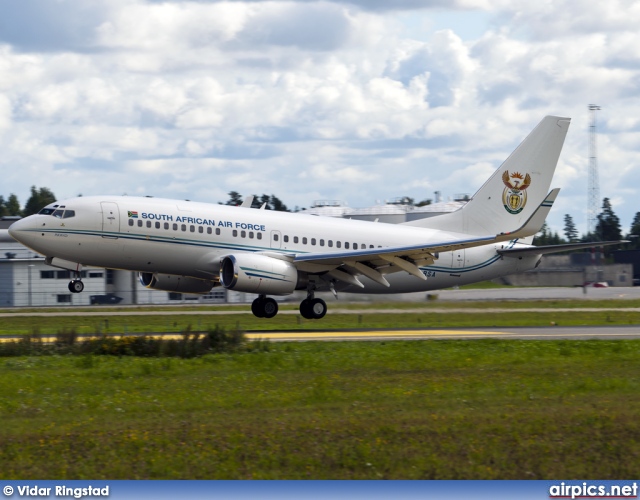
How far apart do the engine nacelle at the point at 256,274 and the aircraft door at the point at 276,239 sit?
1.24 meters

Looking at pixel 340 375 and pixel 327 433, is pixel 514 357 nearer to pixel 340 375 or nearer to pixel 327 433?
pixel 340 375

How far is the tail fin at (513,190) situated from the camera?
131 feet

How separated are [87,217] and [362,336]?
35.2 ft

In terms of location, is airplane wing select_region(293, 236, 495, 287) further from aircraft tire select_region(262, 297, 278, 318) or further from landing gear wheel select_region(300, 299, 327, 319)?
aircraft tire select_region(262, 297, 278, 318)

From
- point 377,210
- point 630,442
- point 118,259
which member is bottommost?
point 630,442

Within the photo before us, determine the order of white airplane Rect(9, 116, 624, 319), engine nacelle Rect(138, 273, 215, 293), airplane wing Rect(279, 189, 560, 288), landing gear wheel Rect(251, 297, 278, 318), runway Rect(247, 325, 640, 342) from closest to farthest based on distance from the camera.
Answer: runway Rect(247, 325, 640, 342) → white airplane Rect(9, 116, 624, 319) → airplane wing Rect(279, 189, 560, 288) → landing gear wheel Rect(251, 297, 278, 318) → engine nacelle Rect(138, 273, 215, 293)

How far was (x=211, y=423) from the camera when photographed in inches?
595

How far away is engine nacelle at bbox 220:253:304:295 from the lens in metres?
32.8

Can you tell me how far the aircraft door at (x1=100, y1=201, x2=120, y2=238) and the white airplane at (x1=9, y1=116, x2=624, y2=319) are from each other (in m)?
0.04

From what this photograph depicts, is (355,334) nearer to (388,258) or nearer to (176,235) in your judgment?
(388,258)

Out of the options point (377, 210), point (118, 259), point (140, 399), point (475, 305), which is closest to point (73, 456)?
point (140, 399)

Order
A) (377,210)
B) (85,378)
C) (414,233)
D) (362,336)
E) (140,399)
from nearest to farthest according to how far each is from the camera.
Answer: (140,399) < (85,378) < (362,336) < (414,233) < (377,210)

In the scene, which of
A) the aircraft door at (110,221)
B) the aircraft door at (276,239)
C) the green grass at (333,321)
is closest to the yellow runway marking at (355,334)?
the green grass at (333,321)

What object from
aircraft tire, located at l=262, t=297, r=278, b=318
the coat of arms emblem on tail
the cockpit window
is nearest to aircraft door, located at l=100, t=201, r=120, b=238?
the cockpit window
